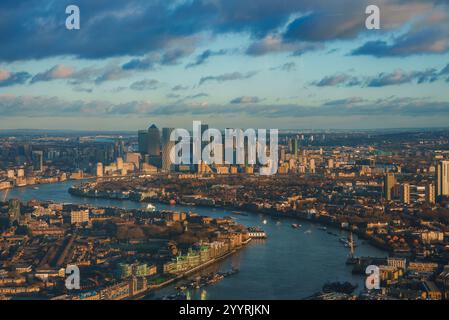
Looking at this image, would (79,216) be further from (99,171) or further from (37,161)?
(37,161)

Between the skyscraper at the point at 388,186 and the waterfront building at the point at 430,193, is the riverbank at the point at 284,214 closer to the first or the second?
the skyscraper at the point at 388,186

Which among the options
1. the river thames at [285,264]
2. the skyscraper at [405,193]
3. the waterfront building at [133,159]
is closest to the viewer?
the river thames at [285,264]

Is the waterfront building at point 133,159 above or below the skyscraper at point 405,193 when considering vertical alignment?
above

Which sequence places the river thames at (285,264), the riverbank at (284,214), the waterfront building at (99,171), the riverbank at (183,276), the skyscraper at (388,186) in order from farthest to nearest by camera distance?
the waterfront building at (99,171)
the skyscraper at (388,186)
the riverbank at (284,214)
the river thames at (285,264)
the riverbank at (183,276)

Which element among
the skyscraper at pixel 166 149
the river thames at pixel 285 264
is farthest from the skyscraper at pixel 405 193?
the skyscraper at pixel 166 149

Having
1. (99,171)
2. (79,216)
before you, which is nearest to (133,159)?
(99,171)

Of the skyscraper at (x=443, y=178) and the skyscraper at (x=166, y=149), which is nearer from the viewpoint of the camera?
the skyscraper at (x=443, y=178)

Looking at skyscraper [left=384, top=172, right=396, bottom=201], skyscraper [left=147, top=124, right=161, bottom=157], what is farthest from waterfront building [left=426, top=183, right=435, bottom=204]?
skyscraper [left=147, top=124, right=161, bottom=157]
